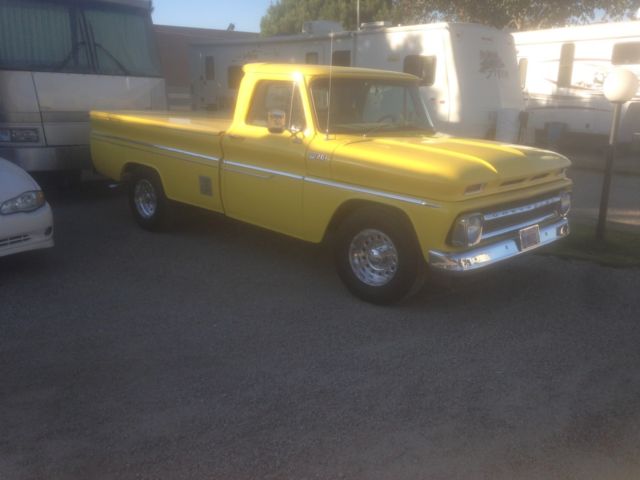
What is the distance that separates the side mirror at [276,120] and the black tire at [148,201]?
2.02 meters

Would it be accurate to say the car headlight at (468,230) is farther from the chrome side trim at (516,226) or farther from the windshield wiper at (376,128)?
the windshield wiper at (376,128)

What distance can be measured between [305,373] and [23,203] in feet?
11.0

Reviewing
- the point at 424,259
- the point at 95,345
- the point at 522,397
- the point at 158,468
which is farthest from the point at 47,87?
the point at 522,397

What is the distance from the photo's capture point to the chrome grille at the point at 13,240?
17.8 ft

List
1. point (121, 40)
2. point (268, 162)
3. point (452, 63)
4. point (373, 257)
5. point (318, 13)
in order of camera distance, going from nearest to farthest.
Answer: point (373, 257)
point (268, 162)
point (121, 40)
point (452, 63)
point (318, 13)

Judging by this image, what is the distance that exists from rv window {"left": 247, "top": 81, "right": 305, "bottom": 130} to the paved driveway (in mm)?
1453

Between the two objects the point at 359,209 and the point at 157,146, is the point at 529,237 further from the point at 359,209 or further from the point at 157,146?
the point at 157,146

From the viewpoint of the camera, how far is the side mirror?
5.17 metres

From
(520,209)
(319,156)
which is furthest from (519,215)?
(319,156)

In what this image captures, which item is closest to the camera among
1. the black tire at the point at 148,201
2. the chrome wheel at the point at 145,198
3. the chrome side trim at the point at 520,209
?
the chrome side trim at the point at 520,209

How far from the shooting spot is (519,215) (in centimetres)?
496

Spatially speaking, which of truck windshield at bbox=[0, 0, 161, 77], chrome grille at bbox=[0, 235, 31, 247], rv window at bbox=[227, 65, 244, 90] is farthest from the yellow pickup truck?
rv window at bbox=[227, 65, 244, 90]

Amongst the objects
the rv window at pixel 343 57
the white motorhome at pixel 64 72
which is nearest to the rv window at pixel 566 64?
the rv window at pixel 343 57

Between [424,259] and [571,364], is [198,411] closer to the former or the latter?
[424,259]
